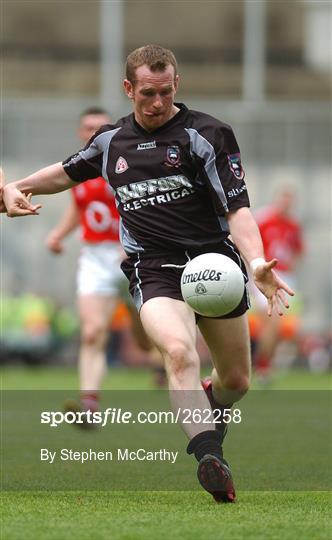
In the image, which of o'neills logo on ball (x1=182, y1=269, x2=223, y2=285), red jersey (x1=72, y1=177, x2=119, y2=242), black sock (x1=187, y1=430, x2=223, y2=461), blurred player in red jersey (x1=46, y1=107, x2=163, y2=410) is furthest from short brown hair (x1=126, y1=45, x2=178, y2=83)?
red jersey (x1=72, y1=177, x2=119, y2=242)

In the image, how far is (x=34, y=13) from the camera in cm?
3309

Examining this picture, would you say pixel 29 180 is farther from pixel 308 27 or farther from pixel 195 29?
pixel 195 29

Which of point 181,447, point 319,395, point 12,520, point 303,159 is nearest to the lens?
point 12,520

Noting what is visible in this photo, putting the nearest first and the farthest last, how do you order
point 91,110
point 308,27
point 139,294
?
1. point 139,294
2. point 91,110
3. point 308,27

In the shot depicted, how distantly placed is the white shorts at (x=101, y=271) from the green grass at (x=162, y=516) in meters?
4.17

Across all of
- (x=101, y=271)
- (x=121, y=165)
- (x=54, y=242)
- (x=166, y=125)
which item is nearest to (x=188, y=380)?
(x=121, y=165)

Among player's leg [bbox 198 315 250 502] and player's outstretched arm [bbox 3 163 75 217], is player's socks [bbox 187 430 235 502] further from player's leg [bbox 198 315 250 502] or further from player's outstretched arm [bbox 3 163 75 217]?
player's outstretched arm [bbox 3 163 75 217]

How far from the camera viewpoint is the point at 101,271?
10.4m

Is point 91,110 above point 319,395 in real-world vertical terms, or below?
above

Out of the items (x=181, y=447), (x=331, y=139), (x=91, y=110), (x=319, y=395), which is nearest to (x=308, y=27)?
(x=331, y=139)

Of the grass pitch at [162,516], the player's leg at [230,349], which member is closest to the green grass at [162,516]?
the grass pitch at [162,516]

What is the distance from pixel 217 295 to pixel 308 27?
80.4ft

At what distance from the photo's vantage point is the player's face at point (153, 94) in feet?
20.4

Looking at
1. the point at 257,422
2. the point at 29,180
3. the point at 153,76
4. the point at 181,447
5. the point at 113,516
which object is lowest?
the point at 257,422
